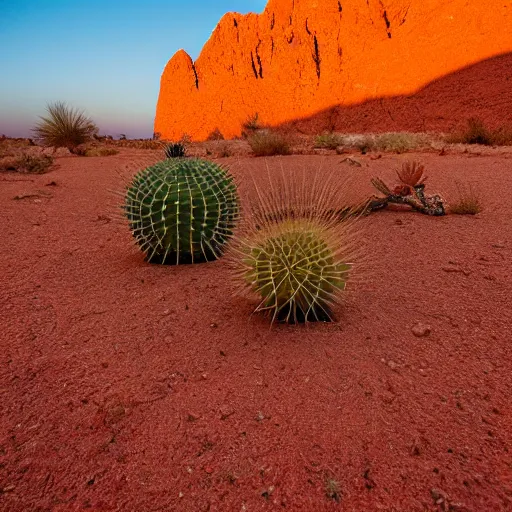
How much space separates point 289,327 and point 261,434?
0.83 meters

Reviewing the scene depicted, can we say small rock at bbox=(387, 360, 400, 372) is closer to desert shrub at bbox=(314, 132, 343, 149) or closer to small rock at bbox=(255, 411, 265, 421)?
small rock at bbox=(255, 411, 265, 421)

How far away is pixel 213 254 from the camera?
3.74m

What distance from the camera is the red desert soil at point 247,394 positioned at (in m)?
1.52

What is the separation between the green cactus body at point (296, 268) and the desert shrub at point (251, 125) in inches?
782

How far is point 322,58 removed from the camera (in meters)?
22.8

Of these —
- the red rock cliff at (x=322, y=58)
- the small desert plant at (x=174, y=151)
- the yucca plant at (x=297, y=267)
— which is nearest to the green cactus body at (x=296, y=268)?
the yucca plant at (x=297, y=267)

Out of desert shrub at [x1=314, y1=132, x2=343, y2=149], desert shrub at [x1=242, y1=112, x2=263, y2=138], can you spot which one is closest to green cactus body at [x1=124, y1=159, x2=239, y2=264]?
desert shrub at [x1=314, y1=132, x2=343, y2=149]

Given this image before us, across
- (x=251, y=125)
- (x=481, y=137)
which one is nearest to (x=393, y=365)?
(x=481, y=137)

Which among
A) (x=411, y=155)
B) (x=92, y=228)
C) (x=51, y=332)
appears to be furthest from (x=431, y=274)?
(x=411, y=155)

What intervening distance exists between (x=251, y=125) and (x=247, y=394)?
22304 mm

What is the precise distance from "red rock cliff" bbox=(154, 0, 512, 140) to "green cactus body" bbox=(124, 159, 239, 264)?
54.6 ft

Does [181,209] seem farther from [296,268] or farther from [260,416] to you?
[260,416]

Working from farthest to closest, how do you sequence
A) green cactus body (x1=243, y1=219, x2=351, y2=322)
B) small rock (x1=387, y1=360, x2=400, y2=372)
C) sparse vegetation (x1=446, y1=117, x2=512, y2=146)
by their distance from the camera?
1. sparse vegetation (x1=446, y1=117, x2=512, y2=146)
2. green cactus body (x1=243, y1=219, x2=351, y2=322)
3. small rock (x1=387, y1=360, x2=400, y2=372)

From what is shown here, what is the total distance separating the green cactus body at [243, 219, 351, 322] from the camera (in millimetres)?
2350
